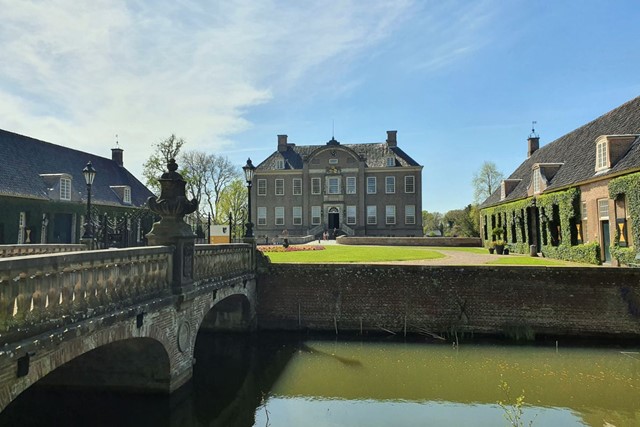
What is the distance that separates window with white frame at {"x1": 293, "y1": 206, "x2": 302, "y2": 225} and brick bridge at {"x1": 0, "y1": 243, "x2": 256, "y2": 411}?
36394mm

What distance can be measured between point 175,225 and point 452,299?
1105cm

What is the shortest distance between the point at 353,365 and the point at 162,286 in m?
6.79

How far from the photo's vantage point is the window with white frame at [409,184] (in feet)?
157

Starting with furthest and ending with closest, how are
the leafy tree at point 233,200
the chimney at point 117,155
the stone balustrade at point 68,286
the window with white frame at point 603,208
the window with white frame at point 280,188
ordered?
the leafy tree at point 233,200
the window with white frame at point 280,188
the chimney at point 117,155
the window with white frame at point 603,208
the stone balustrade at point 68,286

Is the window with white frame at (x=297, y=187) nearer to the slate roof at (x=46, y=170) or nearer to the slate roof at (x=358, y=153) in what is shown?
the slate roof at (x=358, y=153)

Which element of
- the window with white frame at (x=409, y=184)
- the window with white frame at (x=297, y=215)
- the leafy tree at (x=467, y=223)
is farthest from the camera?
the leafy tree at (x=467, y=223)

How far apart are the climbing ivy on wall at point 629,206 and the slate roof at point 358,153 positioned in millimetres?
30150

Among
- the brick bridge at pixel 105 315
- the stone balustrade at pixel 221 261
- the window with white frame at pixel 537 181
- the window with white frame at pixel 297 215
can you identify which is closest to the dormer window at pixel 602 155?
the window with white frame at pixel 537 181

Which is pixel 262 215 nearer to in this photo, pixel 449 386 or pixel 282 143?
pixel 282 143

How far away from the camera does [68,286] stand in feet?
19.4

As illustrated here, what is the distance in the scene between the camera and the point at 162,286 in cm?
878

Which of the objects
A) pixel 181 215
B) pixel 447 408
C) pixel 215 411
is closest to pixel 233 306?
pixel 215 411

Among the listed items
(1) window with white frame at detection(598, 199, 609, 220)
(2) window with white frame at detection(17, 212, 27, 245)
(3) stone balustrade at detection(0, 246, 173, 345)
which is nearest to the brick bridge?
(3) stone balustrade at detection(0, 246, 173, 345)

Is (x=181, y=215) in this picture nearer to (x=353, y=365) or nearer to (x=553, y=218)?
(x=353, y=365)
